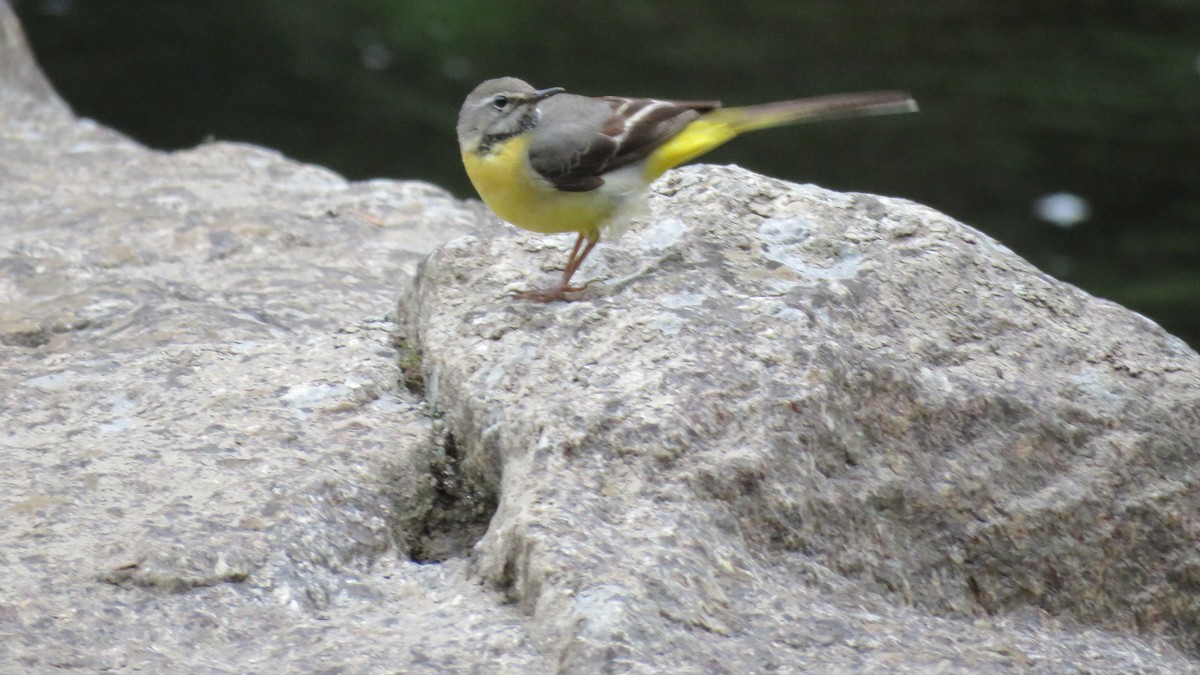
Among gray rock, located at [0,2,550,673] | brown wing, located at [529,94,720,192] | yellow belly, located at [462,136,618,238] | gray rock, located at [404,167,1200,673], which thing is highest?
brown wing, located at [529,94,720,192]

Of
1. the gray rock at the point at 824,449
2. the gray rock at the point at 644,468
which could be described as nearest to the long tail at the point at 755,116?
the gray rock at the point at 644,468

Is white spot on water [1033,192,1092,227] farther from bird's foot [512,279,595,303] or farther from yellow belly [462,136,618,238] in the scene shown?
bird's foot [512,279,595,303]

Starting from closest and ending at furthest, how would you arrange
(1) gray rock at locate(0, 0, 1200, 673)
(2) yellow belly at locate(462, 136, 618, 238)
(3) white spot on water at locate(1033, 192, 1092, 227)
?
(1) gray rock at locate(0, 0, 1200, 673) → (2) yellow belly at locate(462, 136, 618, 238) → (3) white spot on water at locate(1033, 192, 1092, 227)

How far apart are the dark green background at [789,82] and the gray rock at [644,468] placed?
5.53 meters

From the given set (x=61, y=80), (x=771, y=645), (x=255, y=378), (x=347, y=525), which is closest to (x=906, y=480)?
(x=771, y=645)

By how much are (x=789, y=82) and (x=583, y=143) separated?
7010 mm

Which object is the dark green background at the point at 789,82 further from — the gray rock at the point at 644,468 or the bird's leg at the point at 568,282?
the bird's leg at the point at 568,282

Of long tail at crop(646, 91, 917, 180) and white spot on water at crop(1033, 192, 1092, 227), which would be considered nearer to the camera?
long tail at crop(646, 91, 917, 180)

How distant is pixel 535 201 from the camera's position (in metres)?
3.86

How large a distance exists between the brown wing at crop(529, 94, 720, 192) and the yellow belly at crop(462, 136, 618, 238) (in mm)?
27

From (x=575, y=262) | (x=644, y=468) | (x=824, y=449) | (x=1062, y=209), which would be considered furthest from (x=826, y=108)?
(x=1062, y=209)

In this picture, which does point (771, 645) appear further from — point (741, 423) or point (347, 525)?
point (347, 525)

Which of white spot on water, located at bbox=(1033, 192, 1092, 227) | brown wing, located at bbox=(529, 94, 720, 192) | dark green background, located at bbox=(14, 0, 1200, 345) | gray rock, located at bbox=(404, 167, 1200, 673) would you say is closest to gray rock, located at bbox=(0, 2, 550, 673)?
gray rock, located at bbox=(404, 167, 1200, 673)

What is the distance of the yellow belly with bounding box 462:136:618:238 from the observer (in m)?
3.85
